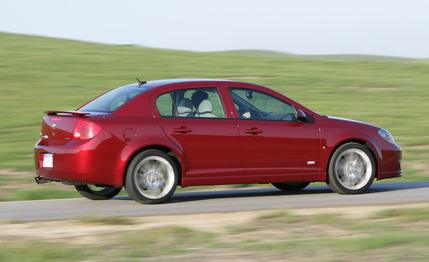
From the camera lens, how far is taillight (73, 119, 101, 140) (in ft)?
36.4

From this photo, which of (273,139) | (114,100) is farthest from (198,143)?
(114,100)

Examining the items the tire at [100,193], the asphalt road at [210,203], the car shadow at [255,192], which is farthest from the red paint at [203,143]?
the tire at [100,193]

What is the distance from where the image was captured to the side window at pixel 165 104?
11.7 m

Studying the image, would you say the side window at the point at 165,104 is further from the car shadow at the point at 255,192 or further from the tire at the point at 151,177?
the car shadow at the point at 255,192

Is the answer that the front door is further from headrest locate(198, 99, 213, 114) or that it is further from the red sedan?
headrest locate(198, 99, 213, 114)

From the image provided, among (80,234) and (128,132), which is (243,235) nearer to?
(80,234)

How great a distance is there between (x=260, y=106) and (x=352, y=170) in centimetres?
154

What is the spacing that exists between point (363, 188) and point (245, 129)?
1907 millimetres

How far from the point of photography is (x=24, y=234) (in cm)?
910

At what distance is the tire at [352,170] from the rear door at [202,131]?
1.43 m

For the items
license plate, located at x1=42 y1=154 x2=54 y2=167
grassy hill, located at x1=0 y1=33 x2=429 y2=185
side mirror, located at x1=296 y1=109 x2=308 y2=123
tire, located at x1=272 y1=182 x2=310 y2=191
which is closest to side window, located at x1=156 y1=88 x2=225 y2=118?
side mirror, located at x1=296 y1=109 x2=308 y2=123

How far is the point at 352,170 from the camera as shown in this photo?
12578mm

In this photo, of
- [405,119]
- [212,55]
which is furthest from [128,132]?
[212,55]

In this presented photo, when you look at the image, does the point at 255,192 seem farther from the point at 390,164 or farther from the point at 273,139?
the point at 390,164
